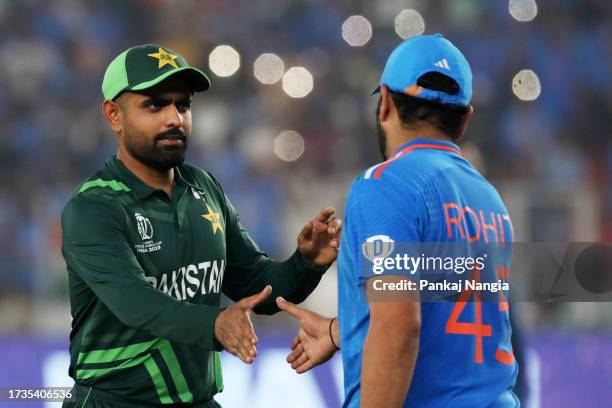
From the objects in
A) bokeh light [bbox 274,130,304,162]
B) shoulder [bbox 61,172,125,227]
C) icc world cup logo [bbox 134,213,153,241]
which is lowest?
bokeh light [bbox 274,130,304,162]

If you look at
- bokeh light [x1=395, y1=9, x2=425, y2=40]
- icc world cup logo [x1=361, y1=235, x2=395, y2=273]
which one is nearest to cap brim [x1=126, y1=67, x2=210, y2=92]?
icc world cup logo [x1=361, y1=235, x2=395, y2=273]

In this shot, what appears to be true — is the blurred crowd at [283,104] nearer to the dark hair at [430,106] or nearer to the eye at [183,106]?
the eye at [183,106]

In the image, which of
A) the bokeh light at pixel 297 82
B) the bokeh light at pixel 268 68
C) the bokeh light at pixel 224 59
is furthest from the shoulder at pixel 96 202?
the bokeh light at pixel 224 59

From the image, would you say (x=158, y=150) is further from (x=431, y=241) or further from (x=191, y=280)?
(x=431, y=241)

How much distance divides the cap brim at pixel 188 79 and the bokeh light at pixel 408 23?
22.3ft

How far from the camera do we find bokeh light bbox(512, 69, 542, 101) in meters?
9.77

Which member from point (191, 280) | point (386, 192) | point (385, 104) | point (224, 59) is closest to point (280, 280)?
point (191, 280)

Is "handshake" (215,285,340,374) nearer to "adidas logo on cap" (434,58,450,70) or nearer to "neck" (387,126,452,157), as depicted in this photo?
"neck" (387,126,452,157)

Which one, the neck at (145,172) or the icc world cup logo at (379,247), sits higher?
the neck at (145,172)

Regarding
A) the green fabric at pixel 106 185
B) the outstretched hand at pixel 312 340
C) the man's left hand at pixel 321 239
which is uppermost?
the green fabric at pixel 106 185

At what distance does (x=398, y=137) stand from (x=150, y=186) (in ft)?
3.72

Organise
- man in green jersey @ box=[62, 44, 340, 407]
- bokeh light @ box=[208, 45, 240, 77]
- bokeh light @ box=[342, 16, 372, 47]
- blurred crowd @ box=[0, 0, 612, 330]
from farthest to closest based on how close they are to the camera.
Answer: bokeh light @ box=[342, 16, 372, 47] < bokeh light @ box=[208, 45, 240, 77] < blurred crowd @ box=[0, 0, 612, 330] < man in green jersey @ box=[62, 44, 340, 407]

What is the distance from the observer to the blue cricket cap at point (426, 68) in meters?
2.77

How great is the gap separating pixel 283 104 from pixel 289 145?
512 millimetres
